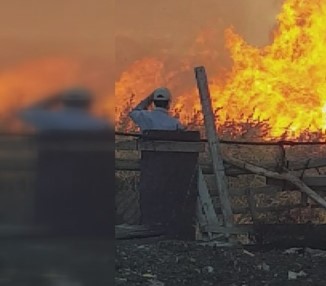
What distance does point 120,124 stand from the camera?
8.38m

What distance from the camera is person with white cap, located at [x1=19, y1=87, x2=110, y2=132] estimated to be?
1.20 meters

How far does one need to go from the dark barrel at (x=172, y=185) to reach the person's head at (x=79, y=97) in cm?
371

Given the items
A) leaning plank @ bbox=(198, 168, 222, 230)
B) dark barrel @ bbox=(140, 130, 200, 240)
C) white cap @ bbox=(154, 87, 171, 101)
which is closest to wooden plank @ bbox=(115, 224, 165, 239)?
dark barrel @ bbox=(140, 130, 200, 240)

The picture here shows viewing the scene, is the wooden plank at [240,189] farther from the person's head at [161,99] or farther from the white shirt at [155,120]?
the person's head at [161,99]

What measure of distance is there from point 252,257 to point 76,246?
3419mm

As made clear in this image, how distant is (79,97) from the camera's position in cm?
121

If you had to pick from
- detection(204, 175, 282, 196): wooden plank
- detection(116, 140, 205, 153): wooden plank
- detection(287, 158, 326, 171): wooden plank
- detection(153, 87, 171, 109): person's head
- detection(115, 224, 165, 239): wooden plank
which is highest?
detection(153, 87, 171, 109): person's head

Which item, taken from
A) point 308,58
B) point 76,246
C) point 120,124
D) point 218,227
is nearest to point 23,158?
point 76,246

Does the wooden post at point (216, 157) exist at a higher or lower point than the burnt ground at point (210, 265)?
higher

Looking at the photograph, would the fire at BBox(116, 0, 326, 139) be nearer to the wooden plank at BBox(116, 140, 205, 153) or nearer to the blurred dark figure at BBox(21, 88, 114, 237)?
the wooden plank at BBox(116, 140, 205, 153)

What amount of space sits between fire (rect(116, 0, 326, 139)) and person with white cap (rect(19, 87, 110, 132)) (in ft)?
25.8

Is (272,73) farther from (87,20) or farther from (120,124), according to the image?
(87,20)

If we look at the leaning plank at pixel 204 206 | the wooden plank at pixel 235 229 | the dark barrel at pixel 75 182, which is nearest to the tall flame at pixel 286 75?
the leaning plank at pixel 204 206

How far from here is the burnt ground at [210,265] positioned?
397 centimetres
